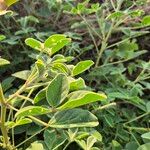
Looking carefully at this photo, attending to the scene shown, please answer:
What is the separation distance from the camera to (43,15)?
1521 mm

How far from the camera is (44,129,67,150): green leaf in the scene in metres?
0.94

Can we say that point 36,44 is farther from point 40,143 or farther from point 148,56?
point 148,56

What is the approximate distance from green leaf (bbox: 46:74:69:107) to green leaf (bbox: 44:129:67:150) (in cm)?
A: 19

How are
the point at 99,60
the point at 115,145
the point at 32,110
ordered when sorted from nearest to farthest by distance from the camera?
the point at 32,110 → the point at 115,145 → the point at 99,60

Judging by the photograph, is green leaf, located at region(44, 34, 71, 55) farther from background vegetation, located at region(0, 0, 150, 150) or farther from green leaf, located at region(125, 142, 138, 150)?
green leaf, located at region(125, 142, 138, 150)

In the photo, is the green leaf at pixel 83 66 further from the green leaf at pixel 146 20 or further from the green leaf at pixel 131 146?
the green leaf at pixel 146 20

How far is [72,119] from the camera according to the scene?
2.60 feet

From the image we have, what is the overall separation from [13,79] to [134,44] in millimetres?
428

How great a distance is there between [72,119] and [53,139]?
17cm

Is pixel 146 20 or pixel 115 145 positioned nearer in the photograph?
pixel 115 145

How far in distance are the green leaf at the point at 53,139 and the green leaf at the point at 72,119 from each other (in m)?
0.15

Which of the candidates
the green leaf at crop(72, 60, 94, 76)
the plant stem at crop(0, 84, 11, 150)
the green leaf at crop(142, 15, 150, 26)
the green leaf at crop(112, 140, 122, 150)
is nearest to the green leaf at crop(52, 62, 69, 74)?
the green leaf at crop(72, 60, 94, 76)

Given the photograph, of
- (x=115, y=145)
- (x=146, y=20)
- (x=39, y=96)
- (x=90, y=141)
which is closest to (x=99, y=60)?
(x=146, y=20)

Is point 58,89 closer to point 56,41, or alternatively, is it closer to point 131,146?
point 56,41
